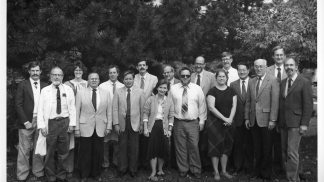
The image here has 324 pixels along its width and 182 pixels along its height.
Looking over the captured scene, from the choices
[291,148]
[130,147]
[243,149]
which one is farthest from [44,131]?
[291,148]

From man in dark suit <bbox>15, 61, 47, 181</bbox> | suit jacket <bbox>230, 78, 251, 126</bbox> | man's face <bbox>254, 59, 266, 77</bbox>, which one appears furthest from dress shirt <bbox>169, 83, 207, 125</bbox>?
man in dark suit <bbox>15, 61, 47, 181</bbox>

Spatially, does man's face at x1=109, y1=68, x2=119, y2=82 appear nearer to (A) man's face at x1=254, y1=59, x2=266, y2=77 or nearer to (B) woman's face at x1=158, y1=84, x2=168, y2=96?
(B) woman's face at x1=158, y1=84, x2=168, y2=96

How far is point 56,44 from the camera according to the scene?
5441 millimetres

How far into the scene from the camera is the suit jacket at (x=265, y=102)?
4.93 meters

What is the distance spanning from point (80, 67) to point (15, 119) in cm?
142

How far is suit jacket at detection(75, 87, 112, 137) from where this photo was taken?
5.07 metres

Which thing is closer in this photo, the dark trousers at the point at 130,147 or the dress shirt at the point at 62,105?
the dress shirt at the point at 62,105

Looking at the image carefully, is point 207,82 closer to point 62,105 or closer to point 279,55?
point 279,55

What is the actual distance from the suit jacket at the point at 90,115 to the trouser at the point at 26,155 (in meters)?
0.69

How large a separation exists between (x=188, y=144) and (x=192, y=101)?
0.68 metres

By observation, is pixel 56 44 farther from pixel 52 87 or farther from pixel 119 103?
pixel 119 103

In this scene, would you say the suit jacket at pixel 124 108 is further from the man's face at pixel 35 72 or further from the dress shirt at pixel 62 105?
the man's face at pixel 35 72

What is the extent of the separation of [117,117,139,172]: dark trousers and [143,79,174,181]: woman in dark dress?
206 millimetres

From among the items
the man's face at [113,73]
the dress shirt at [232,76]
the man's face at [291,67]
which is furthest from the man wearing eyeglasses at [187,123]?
the man's face at [291,67]
